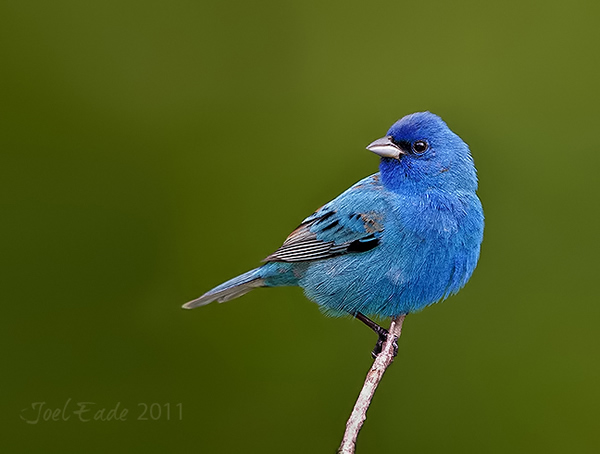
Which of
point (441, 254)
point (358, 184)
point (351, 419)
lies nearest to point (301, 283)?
point (358, 184)

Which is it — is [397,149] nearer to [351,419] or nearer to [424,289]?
[424,289]

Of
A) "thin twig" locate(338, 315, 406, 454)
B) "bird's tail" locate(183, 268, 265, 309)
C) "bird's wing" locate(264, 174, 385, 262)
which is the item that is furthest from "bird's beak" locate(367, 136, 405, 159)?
"bird's tail" locate(183, 268, 265, 309)

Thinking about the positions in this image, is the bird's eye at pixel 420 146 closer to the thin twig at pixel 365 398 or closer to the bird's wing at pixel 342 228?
the bird's wing at pixel 342 228

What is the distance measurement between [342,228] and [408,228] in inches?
20.1

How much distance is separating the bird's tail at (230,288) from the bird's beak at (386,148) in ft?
3.91

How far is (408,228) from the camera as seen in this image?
163 inches

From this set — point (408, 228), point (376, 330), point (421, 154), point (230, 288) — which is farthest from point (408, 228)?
point (230, 288)

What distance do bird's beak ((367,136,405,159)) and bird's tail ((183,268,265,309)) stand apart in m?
1.19

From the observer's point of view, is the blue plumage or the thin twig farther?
the blue plumage

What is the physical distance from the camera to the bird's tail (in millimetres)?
4840

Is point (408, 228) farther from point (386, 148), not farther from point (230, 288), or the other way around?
point (230, 288)

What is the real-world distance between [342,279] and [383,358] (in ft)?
2.15

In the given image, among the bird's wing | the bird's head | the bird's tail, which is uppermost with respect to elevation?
the bird's head

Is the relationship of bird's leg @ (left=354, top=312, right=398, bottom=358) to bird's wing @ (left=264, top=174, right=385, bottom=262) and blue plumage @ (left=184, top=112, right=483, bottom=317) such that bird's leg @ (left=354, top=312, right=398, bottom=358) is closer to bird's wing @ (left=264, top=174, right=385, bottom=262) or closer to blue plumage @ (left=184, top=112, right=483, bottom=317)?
blue plumage @ (left=184, top=112, right=483, bottom=317)
